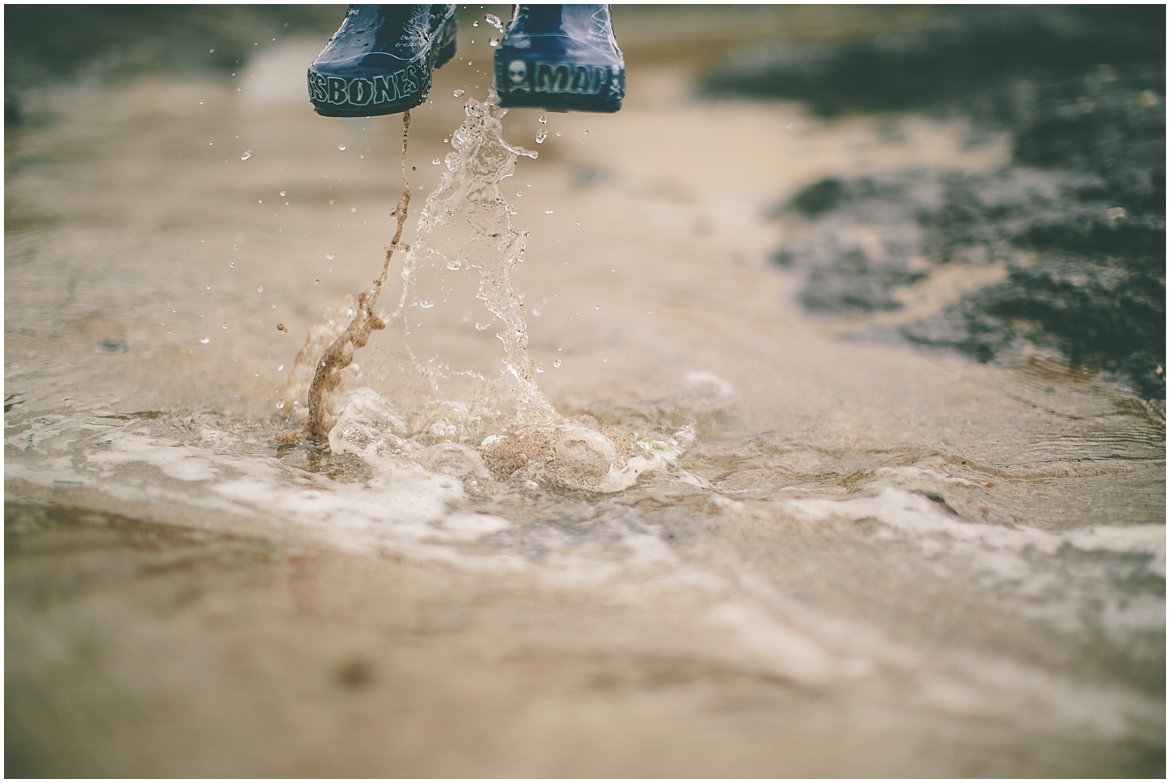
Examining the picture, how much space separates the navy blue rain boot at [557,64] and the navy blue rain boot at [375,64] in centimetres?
31

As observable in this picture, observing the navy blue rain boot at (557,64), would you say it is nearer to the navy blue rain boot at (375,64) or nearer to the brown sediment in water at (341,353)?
the navy blue rain boot at (375,64)

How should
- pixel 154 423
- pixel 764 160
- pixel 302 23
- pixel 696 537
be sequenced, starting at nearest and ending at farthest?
pixel 696 537, pixel 154 423, pixel 764 160, pixel 302 23

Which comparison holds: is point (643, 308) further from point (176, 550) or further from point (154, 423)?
point (176, 550)

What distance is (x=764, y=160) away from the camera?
5992 mm

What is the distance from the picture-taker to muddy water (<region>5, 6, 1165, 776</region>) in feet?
3.65

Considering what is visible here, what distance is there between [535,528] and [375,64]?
1151 mm

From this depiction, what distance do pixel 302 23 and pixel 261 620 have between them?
429 inches

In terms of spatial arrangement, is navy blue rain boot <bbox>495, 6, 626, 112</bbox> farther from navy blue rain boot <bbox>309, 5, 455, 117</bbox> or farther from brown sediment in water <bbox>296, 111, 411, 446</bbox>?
brown sediment in water <bbox>296, 111, 411, 446</bbox>

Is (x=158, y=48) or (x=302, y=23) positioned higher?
(x=302, y=23)

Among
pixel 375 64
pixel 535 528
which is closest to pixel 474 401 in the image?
pixel 535 528

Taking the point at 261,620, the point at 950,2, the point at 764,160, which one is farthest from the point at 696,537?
the point at 950,2

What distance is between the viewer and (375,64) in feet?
6.25

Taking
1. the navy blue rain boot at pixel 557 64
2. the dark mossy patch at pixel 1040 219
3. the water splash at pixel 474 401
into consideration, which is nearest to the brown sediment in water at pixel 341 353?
the water splash at pixel 474 401

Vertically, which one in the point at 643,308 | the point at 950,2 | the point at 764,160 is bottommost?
the point at 643,308
